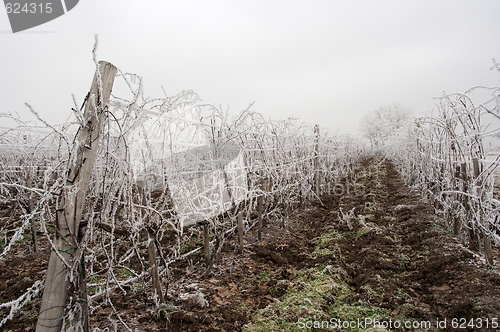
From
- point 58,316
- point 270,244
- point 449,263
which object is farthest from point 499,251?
point 58,316

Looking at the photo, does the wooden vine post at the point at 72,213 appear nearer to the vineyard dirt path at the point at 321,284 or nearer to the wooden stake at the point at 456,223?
the vineyard dirt path at the point at 321,284

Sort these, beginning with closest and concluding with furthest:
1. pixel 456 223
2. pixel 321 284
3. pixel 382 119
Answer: pixel 321 284 < pixel 456 223 < pixel 382 119

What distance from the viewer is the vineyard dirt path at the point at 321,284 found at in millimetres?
2426

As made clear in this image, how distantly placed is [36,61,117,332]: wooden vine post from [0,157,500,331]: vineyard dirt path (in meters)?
0.89

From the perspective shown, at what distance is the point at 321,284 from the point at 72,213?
255cm

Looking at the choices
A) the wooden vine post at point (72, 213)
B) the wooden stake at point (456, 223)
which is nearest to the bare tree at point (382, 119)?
the wooden stake at point (456, 223)

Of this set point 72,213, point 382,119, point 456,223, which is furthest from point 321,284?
point 382,119

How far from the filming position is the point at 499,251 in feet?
12.0

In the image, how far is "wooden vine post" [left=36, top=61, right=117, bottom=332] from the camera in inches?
64.7

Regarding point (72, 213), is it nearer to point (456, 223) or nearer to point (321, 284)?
point (321, 284)

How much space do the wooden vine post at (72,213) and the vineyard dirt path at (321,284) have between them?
2.91 ft

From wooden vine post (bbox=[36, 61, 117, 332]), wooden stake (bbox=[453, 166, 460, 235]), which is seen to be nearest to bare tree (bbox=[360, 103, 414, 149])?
wooden stake (bbox=[453, 166, 460, 235])

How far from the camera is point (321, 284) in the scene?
308 cm

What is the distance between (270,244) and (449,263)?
2378mm
